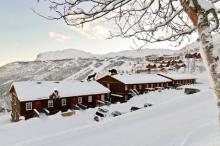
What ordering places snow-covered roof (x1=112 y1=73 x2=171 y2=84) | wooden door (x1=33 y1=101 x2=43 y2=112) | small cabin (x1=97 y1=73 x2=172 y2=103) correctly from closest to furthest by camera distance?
wooden door (x1=33 y1=101 x2=43 y2=112) → small cabin (x1=97 y1=73 x2=172 y2=103) → snow-covered roof (x1=112 y1=73 x2=171 y2=84)

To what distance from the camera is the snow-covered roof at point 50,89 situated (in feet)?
120

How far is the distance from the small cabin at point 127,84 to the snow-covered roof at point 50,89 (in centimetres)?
645

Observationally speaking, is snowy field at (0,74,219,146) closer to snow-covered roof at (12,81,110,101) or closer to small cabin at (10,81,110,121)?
small cabin at (10,81,110,121)

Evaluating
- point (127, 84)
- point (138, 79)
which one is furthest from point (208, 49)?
point (138, 79)

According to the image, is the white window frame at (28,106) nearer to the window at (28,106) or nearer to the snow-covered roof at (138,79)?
Answer: the window at (28,106)

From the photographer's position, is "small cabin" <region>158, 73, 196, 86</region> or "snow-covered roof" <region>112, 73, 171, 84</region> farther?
"small cabin" <region>158, 73, 196, 86</region>

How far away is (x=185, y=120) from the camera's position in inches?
575


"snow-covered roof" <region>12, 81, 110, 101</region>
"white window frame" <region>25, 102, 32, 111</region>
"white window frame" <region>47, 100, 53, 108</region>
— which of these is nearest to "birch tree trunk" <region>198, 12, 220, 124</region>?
"snow-covered roof" <region>12, 81, 110, 101</region>

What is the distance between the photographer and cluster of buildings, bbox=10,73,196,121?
36.1 meters

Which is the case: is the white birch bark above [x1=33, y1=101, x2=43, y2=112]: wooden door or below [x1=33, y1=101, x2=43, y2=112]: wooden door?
above

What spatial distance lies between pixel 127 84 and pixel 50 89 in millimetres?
16372

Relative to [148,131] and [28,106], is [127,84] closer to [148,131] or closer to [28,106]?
[28,106]

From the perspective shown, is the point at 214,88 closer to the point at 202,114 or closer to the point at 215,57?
the point at 215,57

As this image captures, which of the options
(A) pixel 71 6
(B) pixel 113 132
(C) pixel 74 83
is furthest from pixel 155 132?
(C) pixel 74 83
